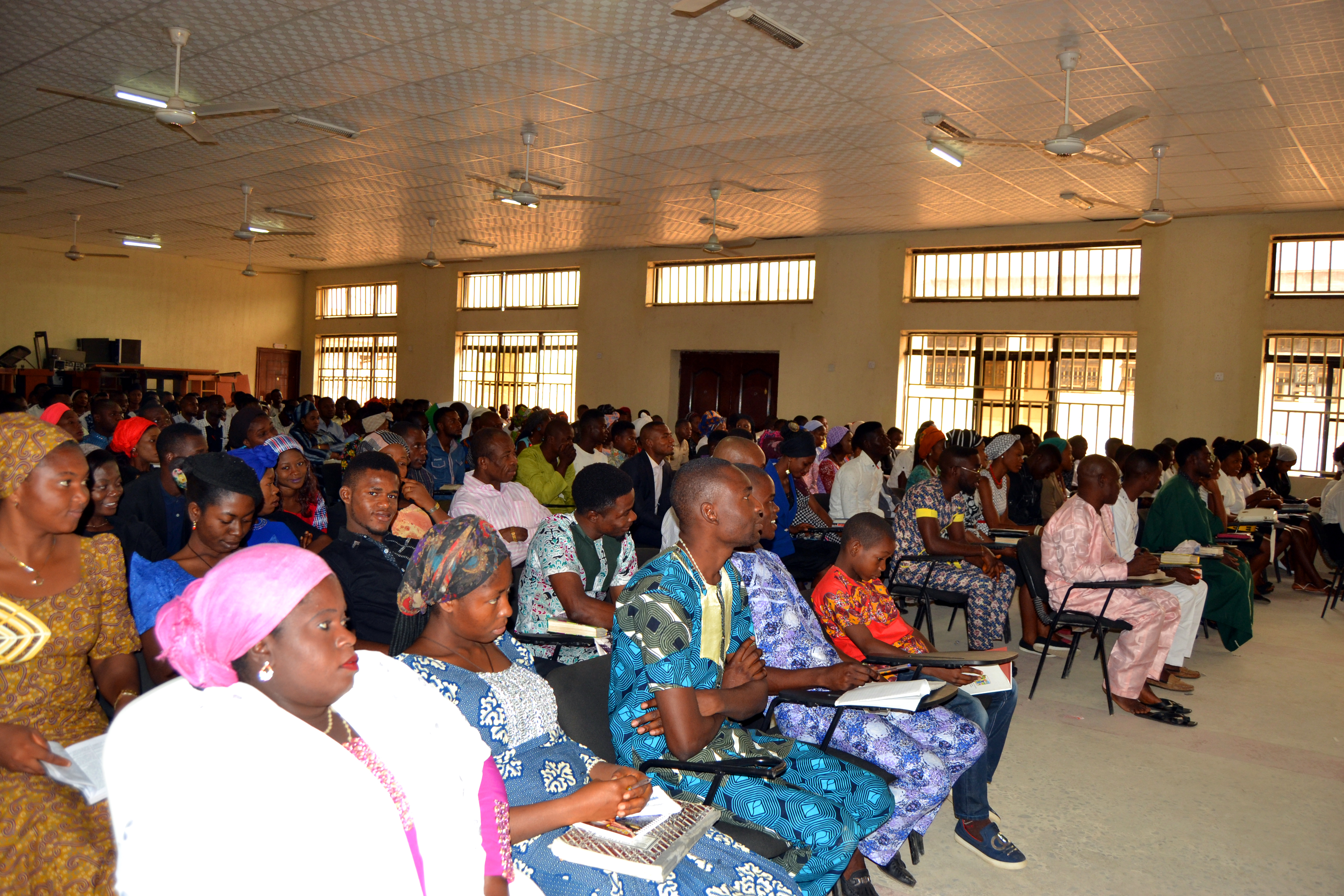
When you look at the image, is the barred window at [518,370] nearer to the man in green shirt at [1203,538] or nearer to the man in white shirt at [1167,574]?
the man in green shirt at [1203,538]

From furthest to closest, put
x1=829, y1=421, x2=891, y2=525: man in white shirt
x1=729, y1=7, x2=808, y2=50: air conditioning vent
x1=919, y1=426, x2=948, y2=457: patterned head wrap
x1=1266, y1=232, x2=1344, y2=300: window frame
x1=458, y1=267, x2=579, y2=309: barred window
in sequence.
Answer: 1. x1=458, y1=267, x2=579, y2=309: barred window
2. x1=1266, y1=232, x2=1344, y2=300: window frame
3. x1=919, y1=426, x2=948, y2=457: patterned head wrap
4. x1=829, y1=421, x2=891, y2=525: man in white shirt
5. x1=729, y1=7, x2=808, y2=50: air conditioning vent

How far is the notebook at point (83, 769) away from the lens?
1.74 meters

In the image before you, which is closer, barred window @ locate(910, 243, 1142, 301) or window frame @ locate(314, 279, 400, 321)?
barred window @ locate(910, 243, 1142, 301)

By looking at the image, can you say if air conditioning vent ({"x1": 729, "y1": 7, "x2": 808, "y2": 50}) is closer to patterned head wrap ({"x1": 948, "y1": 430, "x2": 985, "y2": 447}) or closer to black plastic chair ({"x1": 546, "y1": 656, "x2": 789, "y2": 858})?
patterned head wrap ({"x1": 948, "y1": 430, "x2": 985, "y2": 447})

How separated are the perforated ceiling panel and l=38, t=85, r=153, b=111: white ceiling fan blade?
0.71ft

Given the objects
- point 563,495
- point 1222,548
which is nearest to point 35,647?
point 563,495

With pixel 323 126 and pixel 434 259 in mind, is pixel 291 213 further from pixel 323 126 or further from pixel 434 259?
pixel 323 126

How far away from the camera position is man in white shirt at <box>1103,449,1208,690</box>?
17.5 ft

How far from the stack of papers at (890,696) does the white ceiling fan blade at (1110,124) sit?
4783mm

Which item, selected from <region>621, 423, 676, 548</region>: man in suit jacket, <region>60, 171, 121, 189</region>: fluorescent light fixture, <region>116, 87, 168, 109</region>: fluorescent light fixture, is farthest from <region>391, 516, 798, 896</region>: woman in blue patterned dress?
<region>60, 171, 121, 189</region>: fluorescent light fixture

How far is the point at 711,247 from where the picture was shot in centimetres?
1115

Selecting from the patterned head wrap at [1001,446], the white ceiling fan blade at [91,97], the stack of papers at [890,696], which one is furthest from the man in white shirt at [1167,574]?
the white ceiling fan blade at [91,97]

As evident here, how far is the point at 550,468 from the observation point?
6.74m

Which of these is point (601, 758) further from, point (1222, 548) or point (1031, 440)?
point (1031, 440)
